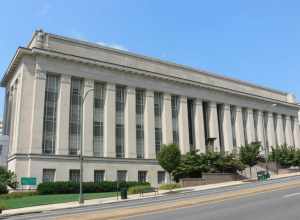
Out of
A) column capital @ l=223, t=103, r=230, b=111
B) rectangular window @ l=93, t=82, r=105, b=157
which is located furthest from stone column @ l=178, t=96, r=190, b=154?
rectangular window @ l=93, t=82, r=105, b=157

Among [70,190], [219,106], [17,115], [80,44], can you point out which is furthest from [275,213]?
[219,106]

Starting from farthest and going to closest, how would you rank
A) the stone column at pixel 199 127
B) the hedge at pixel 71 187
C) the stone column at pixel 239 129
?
1. the stone column at pixel 239 129
2. the stone column at pixel 199 127
3. the hedge at pixel 71 187

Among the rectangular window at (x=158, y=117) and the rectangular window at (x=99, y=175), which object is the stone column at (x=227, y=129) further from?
the rectangular window at (x=99, y=175)

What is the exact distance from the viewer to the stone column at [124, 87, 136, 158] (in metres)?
49.6

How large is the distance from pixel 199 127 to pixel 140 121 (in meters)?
11.8

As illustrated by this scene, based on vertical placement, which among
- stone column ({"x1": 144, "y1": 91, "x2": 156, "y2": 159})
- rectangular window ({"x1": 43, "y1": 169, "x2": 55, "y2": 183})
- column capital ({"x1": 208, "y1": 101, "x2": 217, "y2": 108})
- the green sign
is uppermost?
column capital ({"x1": 208, "y1": 101, "x2": 217, "y2": 108})

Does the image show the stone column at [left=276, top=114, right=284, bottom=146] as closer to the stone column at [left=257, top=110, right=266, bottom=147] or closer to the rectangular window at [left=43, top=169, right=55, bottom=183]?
the stone column at [left=257, top=110, right=266, bottom=147]

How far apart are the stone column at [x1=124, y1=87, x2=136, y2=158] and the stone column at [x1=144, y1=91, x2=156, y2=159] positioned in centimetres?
222

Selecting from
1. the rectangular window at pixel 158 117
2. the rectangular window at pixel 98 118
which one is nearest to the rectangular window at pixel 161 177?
the rectangular window at pixel 158 117

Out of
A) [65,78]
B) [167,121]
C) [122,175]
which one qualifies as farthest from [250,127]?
[65,78]

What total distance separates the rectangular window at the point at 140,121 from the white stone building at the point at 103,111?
0.50 ft

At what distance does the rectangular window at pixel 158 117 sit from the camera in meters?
53.6

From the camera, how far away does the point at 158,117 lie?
179 ft

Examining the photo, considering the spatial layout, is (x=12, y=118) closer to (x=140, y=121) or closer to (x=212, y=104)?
(x=140, y=121)
